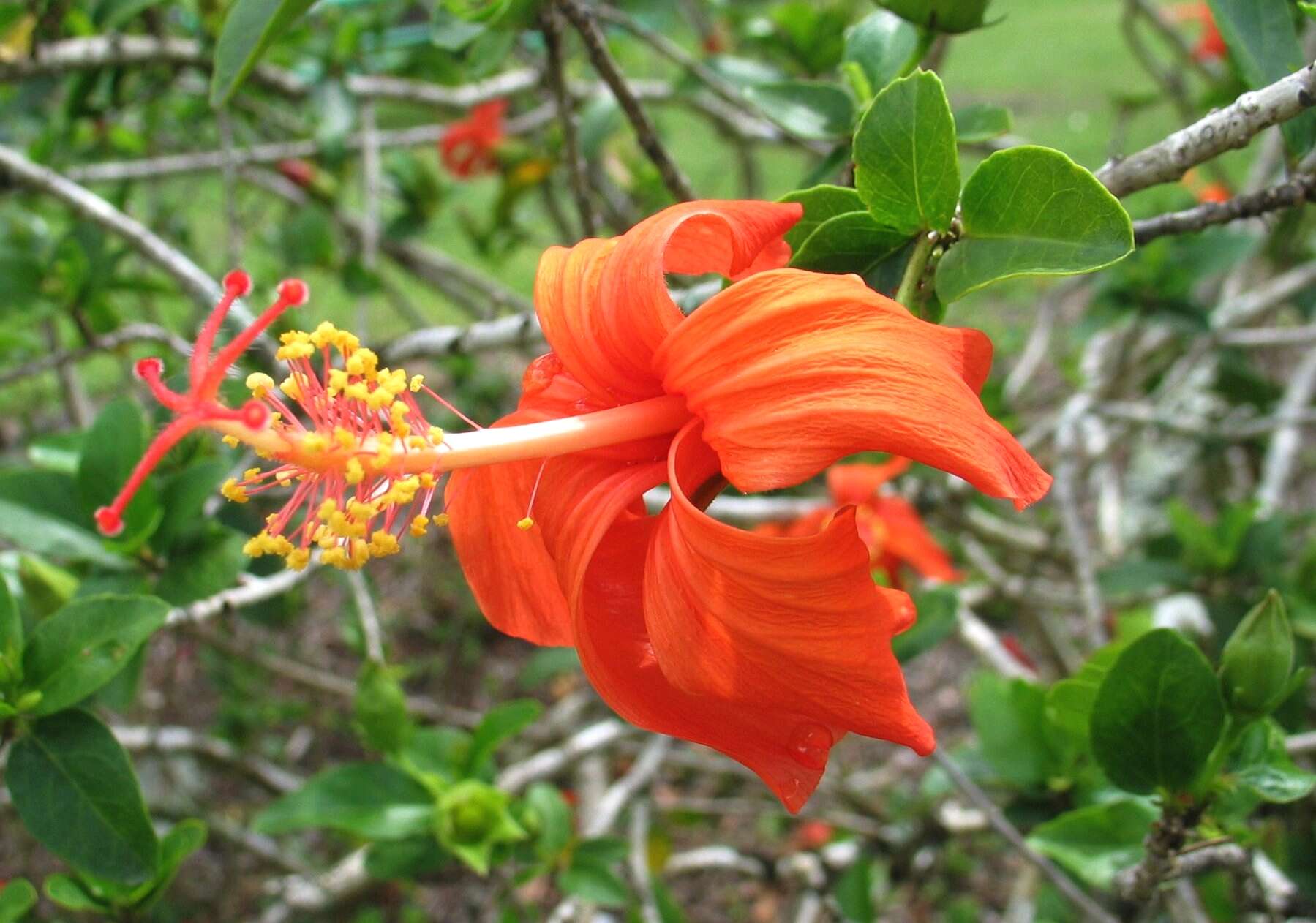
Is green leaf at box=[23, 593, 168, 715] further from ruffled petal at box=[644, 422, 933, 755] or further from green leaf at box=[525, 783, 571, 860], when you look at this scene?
green leaf at box=[525, 783, 571, 860]

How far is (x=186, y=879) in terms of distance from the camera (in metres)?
2.57

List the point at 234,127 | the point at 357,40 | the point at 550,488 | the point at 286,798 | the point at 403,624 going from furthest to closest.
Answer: the point at 403,624
the point at 234,127
the point at 357,40
the point at 286,798
the point at 550,488

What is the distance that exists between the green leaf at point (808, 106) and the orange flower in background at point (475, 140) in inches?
70.5

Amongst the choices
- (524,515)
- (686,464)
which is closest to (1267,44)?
(686,464)

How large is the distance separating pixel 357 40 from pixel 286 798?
1463mm

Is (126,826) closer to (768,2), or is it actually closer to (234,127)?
(234,127)

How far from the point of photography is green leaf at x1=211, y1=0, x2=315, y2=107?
919 mm

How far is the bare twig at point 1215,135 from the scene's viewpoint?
0.73 m

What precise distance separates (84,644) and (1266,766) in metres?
1.10

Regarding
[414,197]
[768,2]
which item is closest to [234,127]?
[414,197]

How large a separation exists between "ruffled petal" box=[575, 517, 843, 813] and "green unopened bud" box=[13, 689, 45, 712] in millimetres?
510

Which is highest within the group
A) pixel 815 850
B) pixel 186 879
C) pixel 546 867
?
pixel 546 867

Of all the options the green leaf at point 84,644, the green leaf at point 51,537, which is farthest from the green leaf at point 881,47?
the green leaf at point 51,537

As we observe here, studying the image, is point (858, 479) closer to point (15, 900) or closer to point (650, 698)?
point (650, 698)
